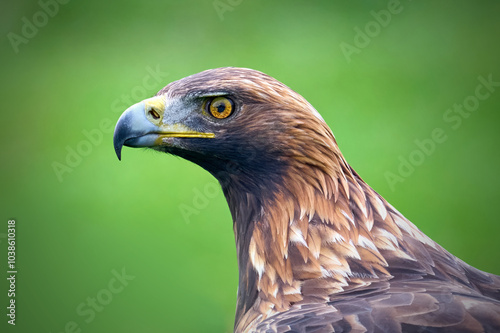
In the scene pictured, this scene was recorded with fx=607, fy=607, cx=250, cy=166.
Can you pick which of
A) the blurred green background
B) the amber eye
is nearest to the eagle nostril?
the amber eye

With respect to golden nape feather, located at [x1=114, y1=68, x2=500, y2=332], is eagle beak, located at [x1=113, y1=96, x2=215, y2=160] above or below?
above

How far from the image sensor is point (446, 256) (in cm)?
171

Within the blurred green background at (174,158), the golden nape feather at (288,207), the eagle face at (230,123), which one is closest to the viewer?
the golden nape feather at (288,207)

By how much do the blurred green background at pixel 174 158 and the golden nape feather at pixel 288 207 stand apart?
1.80 meters

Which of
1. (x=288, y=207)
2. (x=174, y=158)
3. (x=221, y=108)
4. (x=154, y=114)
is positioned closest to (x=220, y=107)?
(x=221, y=108)

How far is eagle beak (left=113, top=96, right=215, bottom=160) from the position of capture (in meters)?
1.80

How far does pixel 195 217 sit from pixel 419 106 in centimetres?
214

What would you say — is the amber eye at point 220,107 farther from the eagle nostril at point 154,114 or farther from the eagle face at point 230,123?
the eagle nostril at point 154,114

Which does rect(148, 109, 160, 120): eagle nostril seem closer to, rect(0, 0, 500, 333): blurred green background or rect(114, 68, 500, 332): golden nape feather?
rect(114, 68, 500, 332): golden nape feather

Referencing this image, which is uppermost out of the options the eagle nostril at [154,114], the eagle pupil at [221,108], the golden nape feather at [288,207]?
the eagle nostril at [154,114]

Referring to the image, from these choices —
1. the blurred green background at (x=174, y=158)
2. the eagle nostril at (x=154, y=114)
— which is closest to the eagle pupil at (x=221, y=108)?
the eagle nostril at (x=154, y=114)

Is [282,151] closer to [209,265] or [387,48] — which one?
[209,265]

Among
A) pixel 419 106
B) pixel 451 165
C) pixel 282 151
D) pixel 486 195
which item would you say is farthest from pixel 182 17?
pixel 282 151

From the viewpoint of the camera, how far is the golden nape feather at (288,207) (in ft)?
5.28
